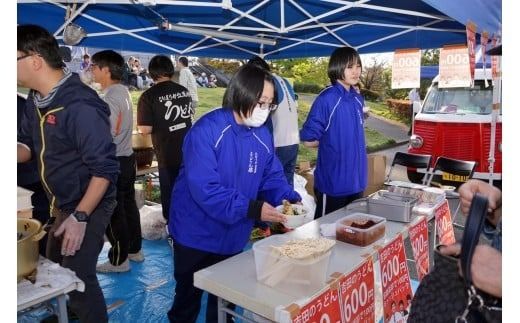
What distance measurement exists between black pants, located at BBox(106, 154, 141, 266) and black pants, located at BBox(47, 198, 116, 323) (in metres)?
1.50

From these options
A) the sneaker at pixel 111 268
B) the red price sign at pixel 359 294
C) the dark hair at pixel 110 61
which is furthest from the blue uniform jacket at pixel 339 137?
the sneaker at pixel 111 268

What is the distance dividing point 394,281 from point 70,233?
1.77m

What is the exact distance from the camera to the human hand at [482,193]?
1.30 meters

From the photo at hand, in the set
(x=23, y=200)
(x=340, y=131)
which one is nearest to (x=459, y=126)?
(x=340, y=131)

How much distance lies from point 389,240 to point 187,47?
465 centimetres

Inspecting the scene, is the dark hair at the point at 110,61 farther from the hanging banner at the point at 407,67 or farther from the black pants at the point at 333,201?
the hanging banner at the point at 407,67

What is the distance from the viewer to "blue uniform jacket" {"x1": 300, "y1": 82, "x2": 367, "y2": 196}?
10.5 feet

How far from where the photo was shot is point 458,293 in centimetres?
119

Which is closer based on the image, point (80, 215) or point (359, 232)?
point (80, 215)

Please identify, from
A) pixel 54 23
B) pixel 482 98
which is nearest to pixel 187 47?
pixel 54 23

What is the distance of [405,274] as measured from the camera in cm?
248

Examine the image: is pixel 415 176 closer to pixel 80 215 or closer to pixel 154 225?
pixel 154 225

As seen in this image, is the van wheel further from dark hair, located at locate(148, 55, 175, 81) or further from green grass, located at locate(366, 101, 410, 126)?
green grass, located at locate(366, 101, 410, 126)

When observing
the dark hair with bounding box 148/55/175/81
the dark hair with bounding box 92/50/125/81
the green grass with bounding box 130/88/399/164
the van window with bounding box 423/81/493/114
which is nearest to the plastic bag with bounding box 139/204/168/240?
the dark hair with bounding box 148/55/175/81
